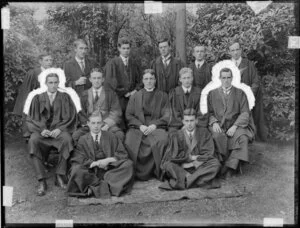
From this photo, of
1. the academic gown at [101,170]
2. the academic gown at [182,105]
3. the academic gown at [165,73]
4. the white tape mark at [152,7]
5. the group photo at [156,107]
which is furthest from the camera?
the academic gown at [165,73]

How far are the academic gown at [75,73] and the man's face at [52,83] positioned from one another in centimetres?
14

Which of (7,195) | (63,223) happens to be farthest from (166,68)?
(7,195)

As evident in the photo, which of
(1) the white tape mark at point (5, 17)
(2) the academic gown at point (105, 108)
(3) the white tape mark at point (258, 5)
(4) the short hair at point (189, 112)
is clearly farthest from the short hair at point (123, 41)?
(3) the white tape mark at point (258, 5)

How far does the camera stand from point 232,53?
5.33 meters

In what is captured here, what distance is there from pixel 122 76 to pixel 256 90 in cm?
174

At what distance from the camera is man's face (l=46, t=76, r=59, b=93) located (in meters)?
5.29

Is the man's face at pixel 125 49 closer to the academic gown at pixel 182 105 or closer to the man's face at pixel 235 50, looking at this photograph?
the academic gown at pixel 182 105

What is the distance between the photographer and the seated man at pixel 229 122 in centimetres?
518

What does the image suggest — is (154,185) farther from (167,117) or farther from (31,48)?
(31,48)

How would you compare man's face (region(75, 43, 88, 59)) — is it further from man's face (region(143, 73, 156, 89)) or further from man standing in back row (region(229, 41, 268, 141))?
man standing in back row (region(229, 41, 268, 141))

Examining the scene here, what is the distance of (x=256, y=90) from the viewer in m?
5.35

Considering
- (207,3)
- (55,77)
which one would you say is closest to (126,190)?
(55,77)

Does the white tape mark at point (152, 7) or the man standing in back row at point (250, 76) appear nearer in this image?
the white tape mark at point (152, 7)

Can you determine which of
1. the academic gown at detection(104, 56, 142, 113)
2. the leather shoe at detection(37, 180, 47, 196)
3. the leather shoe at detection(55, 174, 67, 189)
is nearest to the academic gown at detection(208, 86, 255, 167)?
the academic gown at detection(104, 56, 142, 113)
